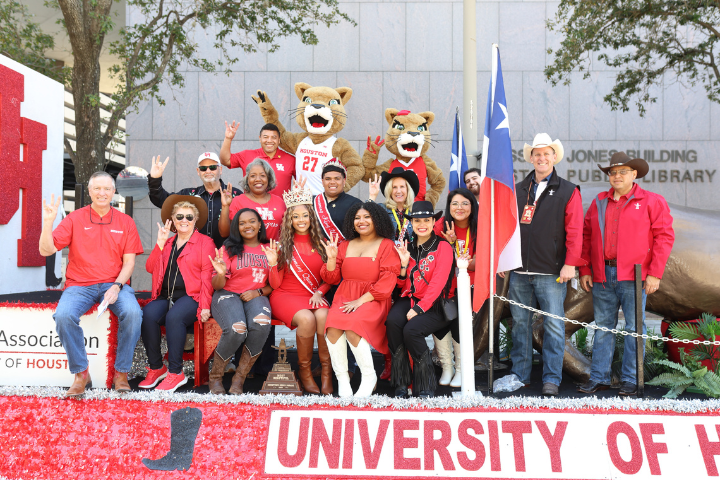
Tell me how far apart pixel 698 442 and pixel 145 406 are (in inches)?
147

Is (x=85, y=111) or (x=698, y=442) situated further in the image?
(x=85, y=111)

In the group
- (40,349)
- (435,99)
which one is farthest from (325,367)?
(435,99)

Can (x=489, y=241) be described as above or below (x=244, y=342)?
above

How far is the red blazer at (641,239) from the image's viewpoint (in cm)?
419

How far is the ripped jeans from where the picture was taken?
418 centimetres

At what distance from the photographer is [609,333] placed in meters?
4.32

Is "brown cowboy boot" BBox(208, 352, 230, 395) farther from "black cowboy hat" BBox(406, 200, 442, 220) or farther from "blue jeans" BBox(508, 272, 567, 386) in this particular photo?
A: "blue jeans" BBox(508, 272, 567, 386)

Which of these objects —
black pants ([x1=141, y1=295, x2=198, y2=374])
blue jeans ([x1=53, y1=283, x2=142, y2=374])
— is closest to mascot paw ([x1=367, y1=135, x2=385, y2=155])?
black pants ([x1=141, y1=295, x2=198, y2=374])

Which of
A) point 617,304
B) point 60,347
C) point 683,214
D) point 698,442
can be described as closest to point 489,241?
point 617,304

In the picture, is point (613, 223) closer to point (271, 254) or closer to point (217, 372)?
point (271, 254)

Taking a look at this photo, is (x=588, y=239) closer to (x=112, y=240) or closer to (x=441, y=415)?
(x=441, y=415)

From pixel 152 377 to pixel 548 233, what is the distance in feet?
11.3

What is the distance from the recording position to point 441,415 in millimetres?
3625

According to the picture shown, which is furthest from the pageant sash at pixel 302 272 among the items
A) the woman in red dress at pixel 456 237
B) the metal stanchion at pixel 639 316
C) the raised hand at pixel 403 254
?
the metal stanchion at pixel 639 316
